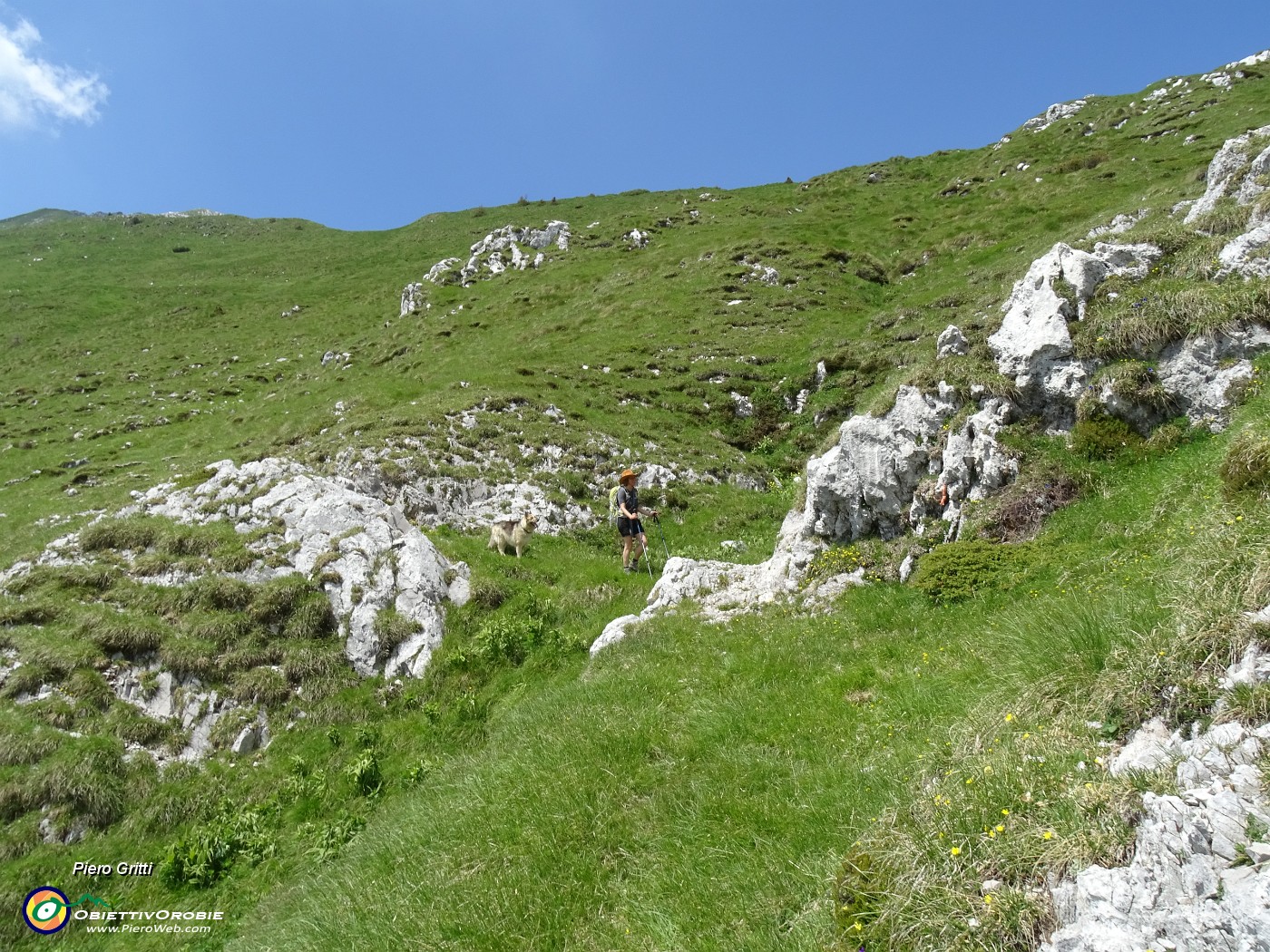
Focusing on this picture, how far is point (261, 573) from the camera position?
1756cm

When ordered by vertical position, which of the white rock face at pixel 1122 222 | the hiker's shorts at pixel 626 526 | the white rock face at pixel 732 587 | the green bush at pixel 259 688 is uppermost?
the white rock face at pixel 1122 222

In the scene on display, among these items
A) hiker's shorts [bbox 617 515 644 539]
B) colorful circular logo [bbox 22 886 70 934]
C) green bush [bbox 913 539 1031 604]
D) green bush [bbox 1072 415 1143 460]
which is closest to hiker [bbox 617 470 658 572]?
hiker's shorts [bbox 617 515 644 539]

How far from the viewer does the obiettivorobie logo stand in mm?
10320

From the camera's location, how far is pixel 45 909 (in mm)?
10508

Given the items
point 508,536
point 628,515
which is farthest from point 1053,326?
point 508,536

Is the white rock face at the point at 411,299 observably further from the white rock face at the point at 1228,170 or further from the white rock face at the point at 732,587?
the white rock face at the point at 1228,170

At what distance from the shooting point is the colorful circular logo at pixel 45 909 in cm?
1031

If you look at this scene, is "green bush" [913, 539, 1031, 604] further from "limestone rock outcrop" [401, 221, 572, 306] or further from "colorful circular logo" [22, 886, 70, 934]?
"limestone rock outcrop" [401, 221, 572, 306]

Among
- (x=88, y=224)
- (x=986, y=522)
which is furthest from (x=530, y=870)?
(x=88, y=224)

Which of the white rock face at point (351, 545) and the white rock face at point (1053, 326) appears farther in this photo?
the white rock face at point (351, 545)

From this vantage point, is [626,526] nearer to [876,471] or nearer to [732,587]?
[732,587]

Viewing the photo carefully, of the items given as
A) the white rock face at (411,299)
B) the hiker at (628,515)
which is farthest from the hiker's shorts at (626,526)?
the white rock face at (411,299)

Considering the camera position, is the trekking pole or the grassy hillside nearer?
the grassy hillside

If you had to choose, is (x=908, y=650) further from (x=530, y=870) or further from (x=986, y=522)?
(x=530, y=870)
